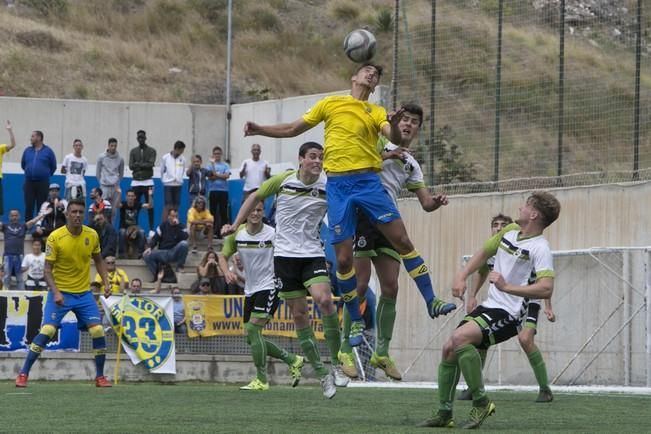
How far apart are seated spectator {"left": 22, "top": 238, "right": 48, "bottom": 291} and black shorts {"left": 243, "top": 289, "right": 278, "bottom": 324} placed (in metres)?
8.76

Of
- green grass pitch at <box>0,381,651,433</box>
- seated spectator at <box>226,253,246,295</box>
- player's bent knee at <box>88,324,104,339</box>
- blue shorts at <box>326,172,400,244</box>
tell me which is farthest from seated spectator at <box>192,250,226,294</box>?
blue shorts at <box>326,172,400,244</box>

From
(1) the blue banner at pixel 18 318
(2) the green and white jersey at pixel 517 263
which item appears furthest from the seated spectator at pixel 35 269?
(2) the green and white jersey at pixel 517 263

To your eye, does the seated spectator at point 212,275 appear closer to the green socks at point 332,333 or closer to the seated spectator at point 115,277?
the seated spectator at point 115,277

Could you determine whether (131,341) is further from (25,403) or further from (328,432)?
(328,432)

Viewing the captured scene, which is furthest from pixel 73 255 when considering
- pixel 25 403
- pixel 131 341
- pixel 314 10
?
pixel 314 10

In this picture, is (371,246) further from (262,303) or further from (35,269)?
(35,269)

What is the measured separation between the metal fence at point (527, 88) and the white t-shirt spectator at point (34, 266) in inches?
290

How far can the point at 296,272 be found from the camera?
43.7 feet

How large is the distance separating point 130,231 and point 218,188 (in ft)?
7.34

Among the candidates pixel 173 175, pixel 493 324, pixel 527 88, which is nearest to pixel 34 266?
pixel 173 175

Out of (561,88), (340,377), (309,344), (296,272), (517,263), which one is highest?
(561,88)

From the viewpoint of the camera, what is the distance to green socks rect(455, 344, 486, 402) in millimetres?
9602

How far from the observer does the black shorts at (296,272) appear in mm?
13195

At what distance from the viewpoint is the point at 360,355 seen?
74.9ft
